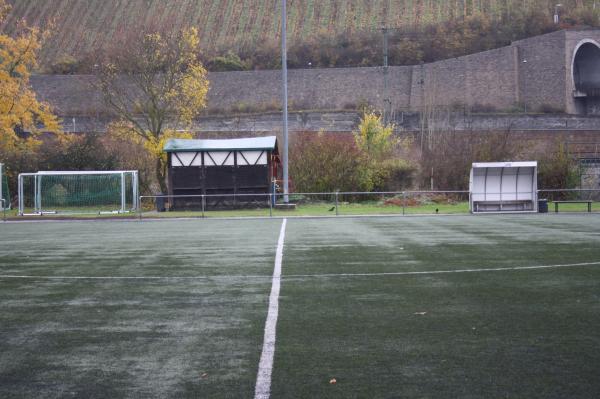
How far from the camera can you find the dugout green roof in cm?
3559

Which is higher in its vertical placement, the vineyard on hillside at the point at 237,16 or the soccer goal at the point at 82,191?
the vineyard on hillside at the point at 237,16

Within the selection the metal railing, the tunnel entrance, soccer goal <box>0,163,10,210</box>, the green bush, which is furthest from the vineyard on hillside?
the metal railing

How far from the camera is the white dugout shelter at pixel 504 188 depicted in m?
30.7

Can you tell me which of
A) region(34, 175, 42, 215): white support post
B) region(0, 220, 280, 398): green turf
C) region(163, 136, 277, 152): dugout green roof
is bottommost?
→ region(0, 220, 280, 398): green turf

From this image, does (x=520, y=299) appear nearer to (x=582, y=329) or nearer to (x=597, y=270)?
(x=582, y=329)

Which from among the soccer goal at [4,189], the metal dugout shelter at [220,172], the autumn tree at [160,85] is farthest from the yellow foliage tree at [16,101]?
the metal dugout shelter at [220,172]

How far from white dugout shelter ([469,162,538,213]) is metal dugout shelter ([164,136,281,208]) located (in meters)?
9.74

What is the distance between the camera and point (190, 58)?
4300cm

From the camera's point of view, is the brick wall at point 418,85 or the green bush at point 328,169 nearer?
the green bush at point 328,169

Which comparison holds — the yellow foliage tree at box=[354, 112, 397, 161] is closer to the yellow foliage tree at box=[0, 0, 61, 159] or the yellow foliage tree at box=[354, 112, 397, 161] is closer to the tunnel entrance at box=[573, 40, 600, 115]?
the yellow foliage tree at box=[0, 0, 61, 159]

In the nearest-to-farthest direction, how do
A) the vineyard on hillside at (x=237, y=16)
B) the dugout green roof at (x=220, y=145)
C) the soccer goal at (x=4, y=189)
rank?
1. the dugout green roof at (x=220, y=145)
2. the soccer goal at (x=4, y=189)
3. the vineyard on hillside at (x=237, y=16)

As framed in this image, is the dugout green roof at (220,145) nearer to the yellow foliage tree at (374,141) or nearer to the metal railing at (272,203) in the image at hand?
the metal railing at (272,203)

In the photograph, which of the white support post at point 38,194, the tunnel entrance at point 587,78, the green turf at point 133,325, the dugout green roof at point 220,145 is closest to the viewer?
the green turf at point 133,325

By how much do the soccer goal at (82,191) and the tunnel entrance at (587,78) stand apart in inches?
1812
